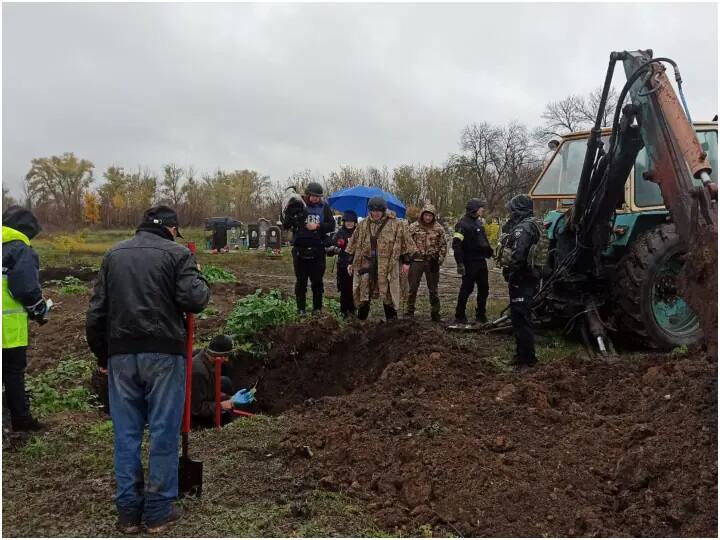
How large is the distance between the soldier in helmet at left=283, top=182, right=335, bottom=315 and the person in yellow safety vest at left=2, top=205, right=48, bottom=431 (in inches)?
148

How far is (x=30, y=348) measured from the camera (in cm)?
779

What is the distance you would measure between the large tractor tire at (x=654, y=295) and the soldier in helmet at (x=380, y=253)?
2.68 m

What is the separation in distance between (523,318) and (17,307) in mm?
4566

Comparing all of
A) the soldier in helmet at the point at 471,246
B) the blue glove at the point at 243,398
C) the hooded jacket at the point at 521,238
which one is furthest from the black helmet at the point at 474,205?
the blue glove at the point at 243,398

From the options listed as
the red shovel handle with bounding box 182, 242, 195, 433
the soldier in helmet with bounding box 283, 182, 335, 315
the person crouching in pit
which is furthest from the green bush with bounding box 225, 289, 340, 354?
the red shovel handle with bounding box 182, 242, 195, 433

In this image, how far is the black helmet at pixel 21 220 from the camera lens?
193 inches

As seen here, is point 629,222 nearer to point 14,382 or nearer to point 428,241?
point 428,241

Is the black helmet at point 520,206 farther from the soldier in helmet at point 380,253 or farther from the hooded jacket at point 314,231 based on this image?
the hooded jacket at point 314,231

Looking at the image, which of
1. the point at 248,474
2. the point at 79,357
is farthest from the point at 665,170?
the point at 79,357

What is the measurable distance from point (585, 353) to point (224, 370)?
13.3 ft

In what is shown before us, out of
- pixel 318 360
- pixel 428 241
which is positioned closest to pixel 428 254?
pixel 428 241

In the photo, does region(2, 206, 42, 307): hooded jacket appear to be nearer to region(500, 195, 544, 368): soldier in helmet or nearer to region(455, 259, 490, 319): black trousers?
region(500, 195, 544, 368): soldier in helmet

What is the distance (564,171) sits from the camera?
26.1ft

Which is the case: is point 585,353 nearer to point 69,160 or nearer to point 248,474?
point 248,474
